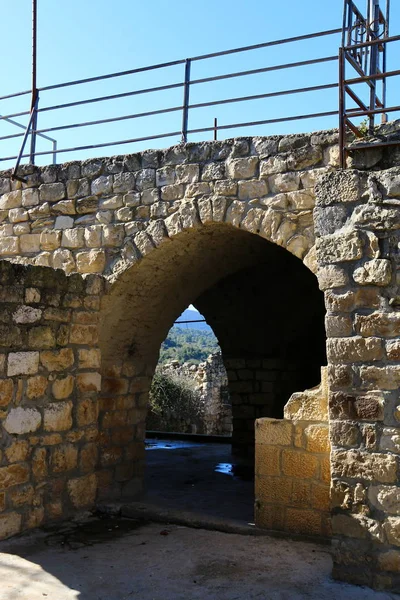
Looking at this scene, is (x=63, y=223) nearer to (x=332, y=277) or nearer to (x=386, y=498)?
(x=332, y=277)

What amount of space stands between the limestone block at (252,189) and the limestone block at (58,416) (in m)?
2.31

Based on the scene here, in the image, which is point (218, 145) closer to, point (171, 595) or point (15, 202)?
point (15, 202)

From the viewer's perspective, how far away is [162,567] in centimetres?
411

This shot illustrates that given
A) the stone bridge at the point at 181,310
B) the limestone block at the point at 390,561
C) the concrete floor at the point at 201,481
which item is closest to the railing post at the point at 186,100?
the stone bridge at the point at 181,310

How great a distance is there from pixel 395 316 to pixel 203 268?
2993mm

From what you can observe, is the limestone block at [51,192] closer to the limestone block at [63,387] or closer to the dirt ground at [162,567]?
the limestone block at [63,387]

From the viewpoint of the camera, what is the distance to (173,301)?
645cm

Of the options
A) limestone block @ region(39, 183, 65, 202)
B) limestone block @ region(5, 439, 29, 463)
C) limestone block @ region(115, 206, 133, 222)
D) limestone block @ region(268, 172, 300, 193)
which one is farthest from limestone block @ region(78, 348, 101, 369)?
limestone block @ region(268, 172, 300, 193)

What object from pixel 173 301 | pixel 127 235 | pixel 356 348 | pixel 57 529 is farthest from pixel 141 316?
pixel 356 348

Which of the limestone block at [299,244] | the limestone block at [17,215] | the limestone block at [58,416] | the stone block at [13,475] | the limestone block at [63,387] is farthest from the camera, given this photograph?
the limestone block at [17,215]

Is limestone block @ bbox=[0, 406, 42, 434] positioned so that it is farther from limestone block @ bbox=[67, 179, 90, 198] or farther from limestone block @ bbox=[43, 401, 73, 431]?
limestone block @ bbox=[67, 179, 90, 198]

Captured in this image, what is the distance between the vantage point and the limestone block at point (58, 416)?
16.6 feet

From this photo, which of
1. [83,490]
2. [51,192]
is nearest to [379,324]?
[83,490]

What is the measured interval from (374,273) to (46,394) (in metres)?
2.85
